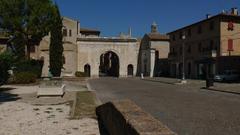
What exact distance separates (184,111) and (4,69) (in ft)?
47.4

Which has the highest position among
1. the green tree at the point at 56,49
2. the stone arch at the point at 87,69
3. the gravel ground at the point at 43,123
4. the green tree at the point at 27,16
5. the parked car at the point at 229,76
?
the green tree at the point at 27,16

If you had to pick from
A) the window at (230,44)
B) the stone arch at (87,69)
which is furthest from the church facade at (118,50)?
the window at (230,44)

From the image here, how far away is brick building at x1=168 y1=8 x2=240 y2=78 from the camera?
1945 inches

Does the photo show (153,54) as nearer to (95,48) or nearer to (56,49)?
(95,48)

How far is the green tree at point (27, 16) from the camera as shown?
4334 centimetres

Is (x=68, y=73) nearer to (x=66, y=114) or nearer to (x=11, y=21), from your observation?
(x=11, y=21)

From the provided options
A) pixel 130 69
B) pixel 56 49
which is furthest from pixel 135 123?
pixel 130 69

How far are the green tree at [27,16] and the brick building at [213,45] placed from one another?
17518 mm

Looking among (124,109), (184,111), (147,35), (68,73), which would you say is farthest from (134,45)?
(124,109)

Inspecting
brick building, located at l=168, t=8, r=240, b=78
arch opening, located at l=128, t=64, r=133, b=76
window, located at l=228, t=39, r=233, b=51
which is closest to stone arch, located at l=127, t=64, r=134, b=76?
arch opening, located at l=128, t=64, r=133, b=76

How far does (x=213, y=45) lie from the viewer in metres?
51.6

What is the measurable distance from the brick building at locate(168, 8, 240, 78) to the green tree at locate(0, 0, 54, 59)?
690 inches

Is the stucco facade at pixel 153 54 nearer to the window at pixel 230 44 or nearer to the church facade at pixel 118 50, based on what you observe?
the church facade at pixel 118 50

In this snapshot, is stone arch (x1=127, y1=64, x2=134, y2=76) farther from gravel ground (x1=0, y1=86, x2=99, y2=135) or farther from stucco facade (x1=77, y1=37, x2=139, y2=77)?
gravel ground (x1=0, y1=86, x2=99, y2=135)
